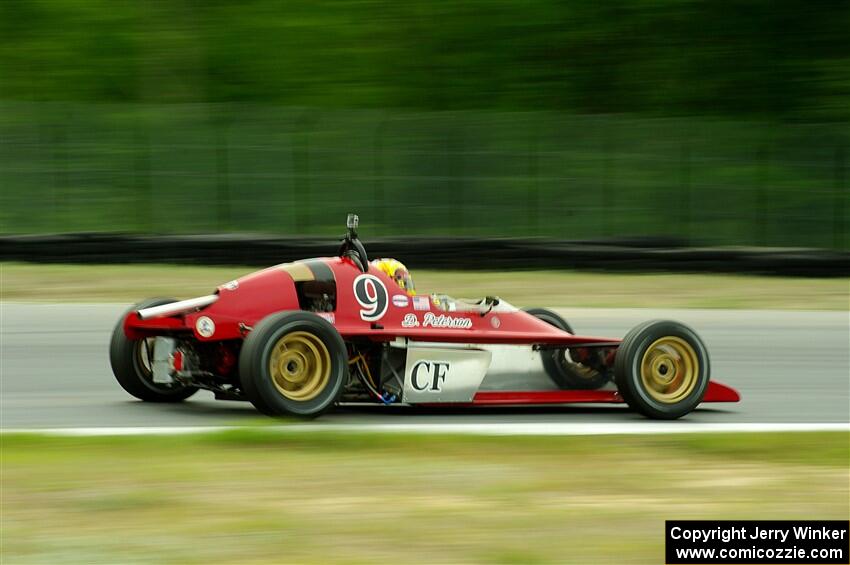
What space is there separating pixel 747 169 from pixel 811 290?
458 cm

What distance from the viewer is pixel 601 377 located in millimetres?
9188

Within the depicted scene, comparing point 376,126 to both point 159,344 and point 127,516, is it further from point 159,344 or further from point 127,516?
point 127,516

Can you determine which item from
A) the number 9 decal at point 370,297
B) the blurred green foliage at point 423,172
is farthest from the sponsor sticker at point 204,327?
the blurred green foliage at point 423,172

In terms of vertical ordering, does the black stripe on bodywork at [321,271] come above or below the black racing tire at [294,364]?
above

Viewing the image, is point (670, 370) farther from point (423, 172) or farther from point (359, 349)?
point (423, 172)

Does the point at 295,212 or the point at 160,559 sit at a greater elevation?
the point at 295,212

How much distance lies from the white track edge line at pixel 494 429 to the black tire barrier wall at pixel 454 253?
350 inches

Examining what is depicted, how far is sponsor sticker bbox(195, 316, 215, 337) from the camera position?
822 centimetres

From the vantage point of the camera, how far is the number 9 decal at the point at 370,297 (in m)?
8.62

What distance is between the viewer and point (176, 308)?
8.42m

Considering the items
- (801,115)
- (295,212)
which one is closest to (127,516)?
(295,212)

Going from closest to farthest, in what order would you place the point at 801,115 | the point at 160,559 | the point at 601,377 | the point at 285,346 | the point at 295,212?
the point at 160,559
the point at 285,346
the point at 601,377
the point at 295,212
the point at 801,115

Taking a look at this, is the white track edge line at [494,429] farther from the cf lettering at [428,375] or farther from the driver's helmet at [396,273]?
the driver's helmet at [396,273]

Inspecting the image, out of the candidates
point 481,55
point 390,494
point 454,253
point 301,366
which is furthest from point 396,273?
point 481,55
